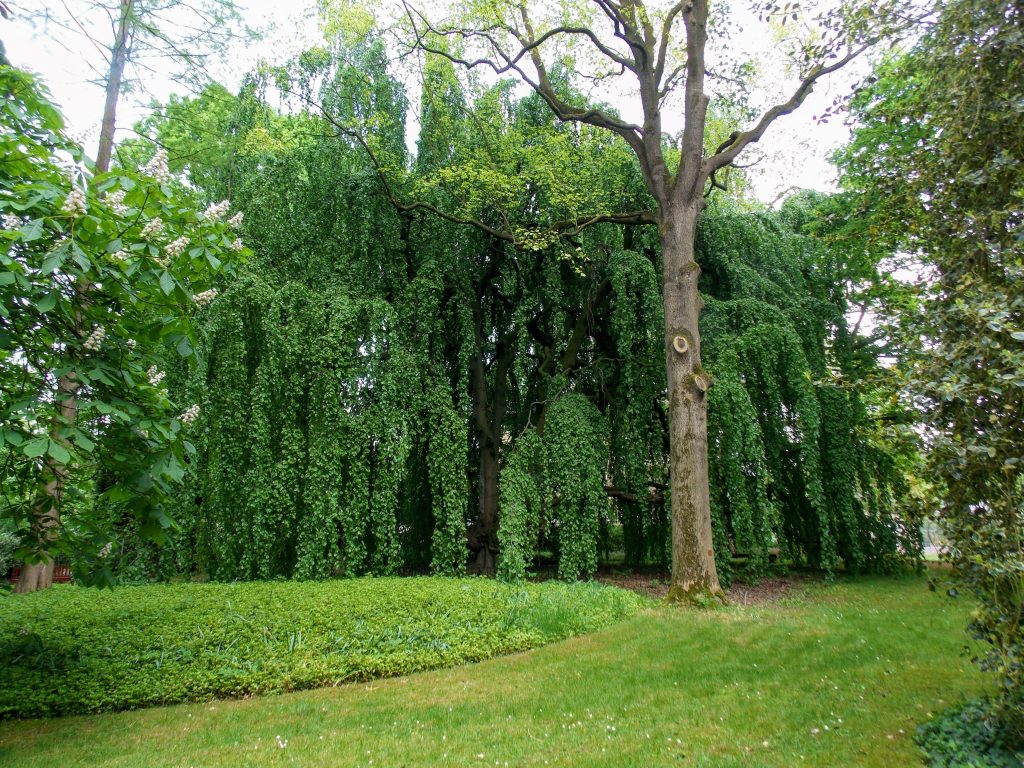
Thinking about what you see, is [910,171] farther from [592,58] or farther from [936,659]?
[592,58]

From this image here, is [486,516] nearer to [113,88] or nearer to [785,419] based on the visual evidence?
[785,419]

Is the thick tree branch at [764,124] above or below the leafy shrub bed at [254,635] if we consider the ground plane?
above

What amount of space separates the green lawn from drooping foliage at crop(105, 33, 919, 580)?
3629 millimetres

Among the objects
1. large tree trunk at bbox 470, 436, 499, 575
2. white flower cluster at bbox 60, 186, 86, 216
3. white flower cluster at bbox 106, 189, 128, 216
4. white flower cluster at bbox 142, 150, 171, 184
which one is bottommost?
large tree trunk at bbox 470, 436, 499, 575

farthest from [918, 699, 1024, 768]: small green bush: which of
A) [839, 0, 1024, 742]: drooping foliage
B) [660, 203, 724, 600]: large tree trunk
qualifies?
[660, 203, 724, 600]: large tree trunk

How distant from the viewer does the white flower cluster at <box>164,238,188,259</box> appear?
10.7 ft

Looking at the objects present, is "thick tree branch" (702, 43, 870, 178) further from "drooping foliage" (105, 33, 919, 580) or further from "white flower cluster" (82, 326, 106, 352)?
"white flower cluster" (82, 326, 106, 352)

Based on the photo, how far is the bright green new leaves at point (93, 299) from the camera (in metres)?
3.07

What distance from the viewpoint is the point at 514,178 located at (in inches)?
388

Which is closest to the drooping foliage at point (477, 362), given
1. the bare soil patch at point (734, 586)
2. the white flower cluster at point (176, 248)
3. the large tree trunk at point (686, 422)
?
the bare soil patch at point (734, 586)

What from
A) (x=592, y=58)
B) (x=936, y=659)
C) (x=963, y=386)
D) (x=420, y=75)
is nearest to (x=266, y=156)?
(x=420, y=75)

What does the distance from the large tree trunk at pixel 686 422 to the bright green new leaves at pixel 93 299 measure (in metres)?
5.85

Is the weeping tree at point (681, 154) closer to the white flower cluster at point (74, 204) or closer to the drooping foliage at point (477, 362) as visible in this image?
the drooping foliage at point (477, 362)

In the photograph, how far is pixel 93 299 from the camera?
3.61 metres
